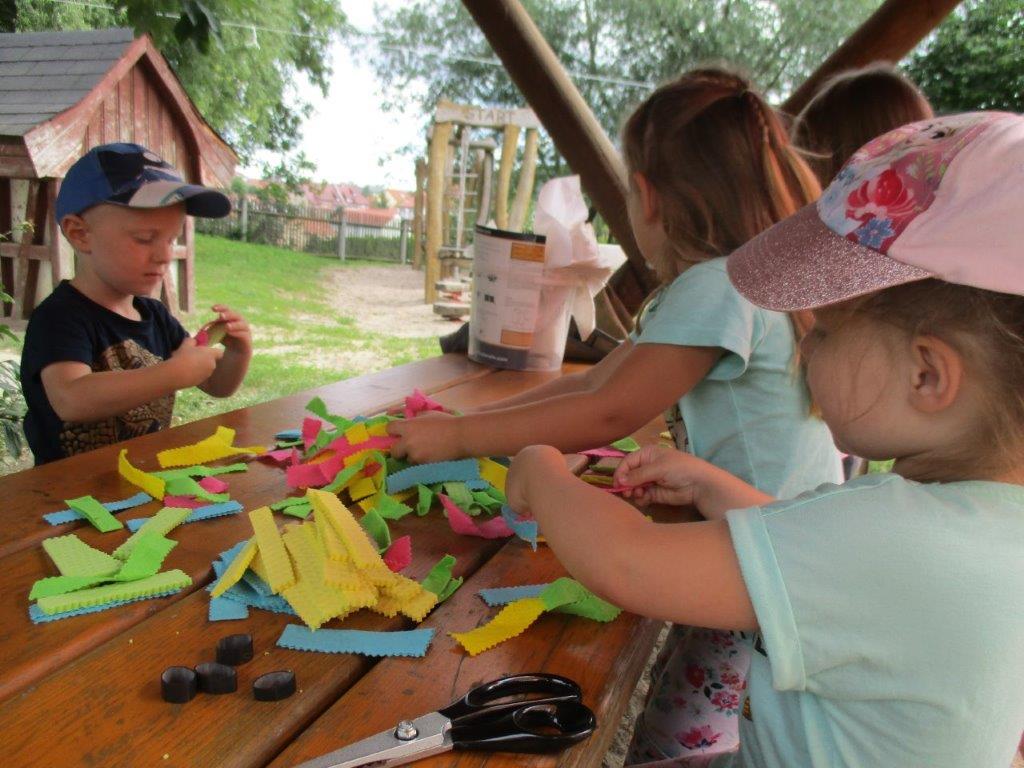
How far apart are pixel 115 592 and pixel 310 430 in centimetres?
64

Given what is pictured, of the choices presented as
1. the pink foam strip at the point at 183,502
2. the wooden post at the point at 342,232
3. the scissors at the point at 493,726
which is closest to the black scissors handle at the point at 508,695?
the scissors at the point at 493,726

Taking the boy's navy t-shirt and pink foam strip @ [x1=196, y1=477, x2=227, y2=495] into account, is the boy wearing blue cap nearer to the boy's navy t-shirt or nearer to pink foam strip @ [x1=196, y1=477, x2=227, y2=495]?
the boy's navy t-shirt

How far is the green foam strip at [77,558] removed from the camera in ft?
2.79

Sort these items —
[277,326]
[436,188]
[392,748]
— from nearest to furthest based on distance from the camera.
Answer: [392,748] → [277,326] → [436,188]

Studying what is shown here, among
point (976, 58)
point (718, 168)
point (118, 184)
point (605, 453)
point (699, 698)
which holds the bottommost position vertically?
point (699, 698)

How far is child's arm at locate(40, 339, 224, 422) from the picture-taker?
155 centimetres

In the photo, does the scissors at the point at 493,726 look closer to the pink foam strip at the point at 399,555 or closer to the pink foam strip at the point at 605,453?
the pink foam strip at the point at 399,555

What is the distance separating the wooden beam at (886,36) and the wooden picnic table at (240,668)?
8.04 ft

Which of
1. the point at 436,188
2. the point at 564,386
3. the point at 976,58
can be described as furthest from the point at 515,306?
the point at 436,188

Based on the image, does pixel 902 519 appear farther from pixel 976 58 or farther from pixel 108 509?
pixel 976 58

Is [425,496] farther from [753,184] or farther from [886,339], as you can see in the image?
[753,184]

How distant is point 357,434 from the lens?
1.34 meters

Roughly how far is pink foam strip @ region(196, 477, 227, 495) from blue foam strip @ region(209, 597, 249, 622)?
0.37 meters

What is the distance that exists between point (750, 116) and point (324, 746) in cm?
132
